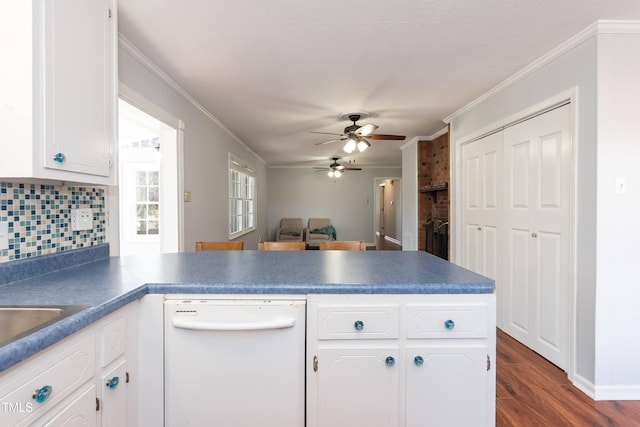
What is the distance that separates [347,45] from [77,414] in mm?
2396

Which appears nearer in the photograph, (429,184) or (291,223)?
(429,184)

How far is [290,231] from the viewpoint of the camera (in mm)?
8141

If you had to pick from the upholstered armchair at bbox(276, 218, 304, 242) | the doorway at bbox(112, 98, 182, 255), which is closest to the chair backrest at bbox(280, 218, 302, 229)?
the upholstered armchair at bbox(276, 218, 304, 242)

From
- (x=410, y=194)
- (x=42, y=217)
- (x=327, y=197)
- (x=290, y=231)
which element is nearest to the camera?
(x=42, y=217)

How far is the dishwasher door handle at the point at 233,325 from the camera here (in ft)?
3.82

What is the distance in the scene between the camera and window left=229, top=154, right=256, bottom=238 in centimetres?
523

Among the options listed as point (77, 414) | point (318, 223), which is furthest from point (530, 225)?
point (318, 223)

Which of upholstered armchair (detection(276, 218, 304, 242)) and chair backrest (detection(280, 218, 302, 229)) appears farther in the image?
chair backrest (detection(280, 218, 302, 229))

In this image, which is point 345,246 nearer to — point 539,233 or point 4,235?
point 539,233

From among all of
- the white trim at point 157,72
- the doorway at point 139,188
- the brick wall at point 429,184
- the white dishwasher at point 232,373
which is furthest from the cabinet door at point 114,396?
the brick wall at point 429,184

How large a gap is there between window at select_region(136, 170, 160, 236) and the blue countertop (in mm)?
3408

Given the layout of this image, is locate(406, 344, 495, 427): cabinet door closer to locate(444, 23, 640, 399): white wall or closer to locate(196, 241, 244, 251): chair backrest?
locate(444, 23, 640, 399): white wall

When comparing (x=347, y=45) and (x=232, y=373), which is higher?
(x=347, y=45)

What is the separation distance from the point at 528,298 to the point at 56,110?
11.0 feet
